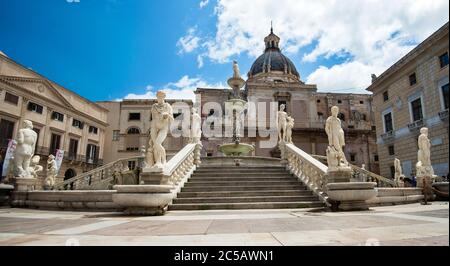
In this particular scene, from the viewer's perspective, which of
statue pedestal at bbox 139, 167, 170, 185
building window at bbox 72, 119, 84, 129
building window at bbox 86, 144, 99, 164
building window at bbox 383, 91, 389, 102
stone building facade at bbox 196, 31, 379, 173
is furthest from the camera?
stone building facade at bbox 196, 31, 379, 173

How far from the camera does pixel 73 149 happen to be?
3331 centimetres

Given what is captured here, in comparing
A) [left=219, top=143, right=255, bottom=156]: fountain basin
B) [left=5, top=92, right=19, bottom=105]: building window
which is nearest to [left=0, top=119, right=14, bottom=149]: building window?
[left=5, top=92, right=19, bottom=105]: building window

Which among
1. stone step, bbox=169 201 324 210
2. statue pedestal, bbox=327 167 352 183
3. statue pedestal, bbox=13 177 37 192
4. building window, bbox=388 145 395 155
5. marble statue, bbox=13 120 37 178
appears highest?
building window, bbox=388 145 395 155

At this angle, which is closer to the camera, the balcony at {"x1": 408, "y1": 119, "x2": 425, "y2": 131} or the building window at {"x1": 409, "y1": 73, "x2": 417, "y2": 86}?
the balcony at {"x1": 408, "y1": 119, "x2": 425, "y2": 131}

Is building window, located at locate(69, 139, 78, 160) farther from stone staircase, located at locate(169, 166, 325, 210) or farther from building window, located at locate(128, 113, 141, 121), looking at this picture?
stone staircase, located at locate(169, 166, 325, 210)

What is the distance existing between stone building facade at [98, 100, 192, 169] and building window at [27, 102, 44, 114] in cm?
1104

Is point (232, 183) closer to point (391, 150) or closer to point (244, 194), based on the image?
point (244, 194)

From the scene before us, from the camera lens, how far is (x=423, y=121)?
21500 mm

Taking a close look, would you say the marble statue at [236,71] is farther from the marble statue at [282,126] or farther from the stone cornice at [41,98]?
the stone cornice at [41,98]

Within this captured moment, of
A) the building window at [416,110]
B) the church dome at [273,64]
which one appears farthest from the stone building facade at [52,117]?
the building window at [416,110]

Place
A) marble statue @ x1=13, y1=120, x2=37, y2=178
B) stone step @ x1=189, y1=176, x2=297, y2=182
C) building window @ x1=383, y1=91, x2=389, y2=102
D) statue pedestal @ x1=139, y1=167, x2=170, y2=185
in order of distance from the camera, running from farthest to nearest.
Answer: building window @ x1=383, y1=91, x2=389, y2=102 → stone step @ x1=189, y1=176, x2=297, y2=182 → marble statue @ x1=13, y1=120, x2=37, y2=178 → statue pedestal @ x1=139, y1=167, x2=170, y2=185

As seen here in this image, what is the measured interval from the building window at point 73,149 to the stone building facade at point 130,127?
226 inches

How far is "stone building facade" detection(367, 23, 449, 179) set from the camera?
19703 mm
